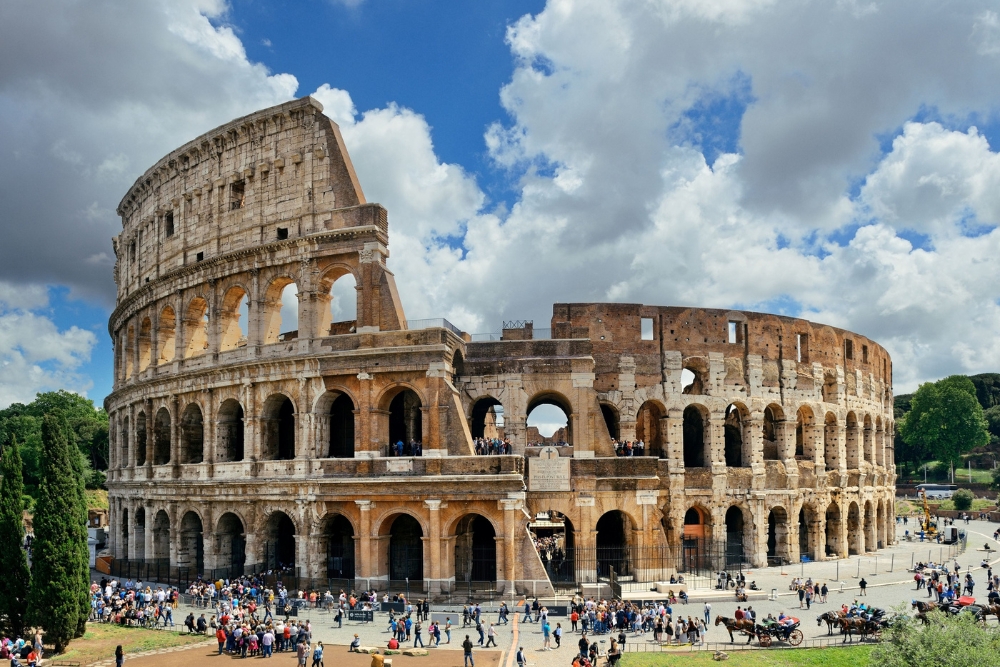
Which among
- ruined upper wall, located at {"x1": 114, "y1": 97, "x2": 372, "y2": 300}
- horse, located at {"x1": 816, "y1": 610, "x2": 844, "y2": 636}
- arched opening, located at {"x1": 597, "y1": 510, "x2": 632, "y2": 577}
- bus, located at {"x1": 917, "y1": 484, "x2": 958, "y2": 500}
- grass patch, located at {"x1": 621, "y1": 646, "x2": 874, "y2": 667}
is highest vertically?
ruined upper wall, located at {"x1": 114, "y1": 97, "x2": 372, "y2": 300}

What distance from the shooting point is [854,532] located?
43625 millimetres

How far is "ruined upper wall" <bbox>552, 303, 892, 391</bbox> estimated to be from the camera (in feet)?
119

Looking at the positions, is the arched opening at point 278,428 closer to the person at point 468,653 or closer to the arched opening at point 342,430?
the arched opening at point 342,430

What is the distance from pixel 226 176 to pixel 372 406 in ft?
41.6

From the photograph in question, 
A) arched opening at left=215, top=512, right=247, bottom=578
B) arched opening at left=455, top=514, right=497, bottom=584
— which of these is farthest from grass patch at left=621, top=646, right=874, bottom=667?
arched opening at left=215, top=512, right=247, bottom=578

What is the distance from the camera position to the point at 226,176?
34812 mm

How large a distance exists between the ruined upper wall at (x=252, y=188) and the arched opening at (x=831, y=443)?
2642 cm

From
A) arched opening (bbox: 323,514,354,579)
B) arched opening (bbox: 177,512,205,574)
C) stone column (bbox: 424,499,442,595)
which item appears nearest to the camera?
stone column (bbox: 424,499,442,595)

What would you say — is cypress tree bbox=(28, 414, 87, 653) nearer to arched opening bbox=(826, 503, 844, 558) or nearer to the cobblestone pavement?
the cobblestone pavement

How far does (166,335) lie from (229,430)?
7.18 meters

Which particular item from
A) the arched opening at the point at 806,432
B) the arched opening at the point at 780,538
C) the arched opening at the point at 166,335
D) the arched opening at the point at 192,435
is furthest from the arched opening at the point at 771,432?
the arched opening at the point at 166,335

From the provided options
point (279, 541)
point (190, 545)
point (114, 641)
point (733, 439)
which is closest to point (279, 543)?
point (279, 541)

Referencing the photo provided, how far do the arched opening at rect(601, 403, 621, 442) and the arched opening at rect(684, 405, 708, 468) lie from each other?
17.5 ft

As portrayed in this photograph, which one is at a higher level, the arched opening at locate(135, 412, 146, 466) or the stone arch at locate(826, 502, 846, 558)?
the arched opening at locate(135, 412, 146, 466)
